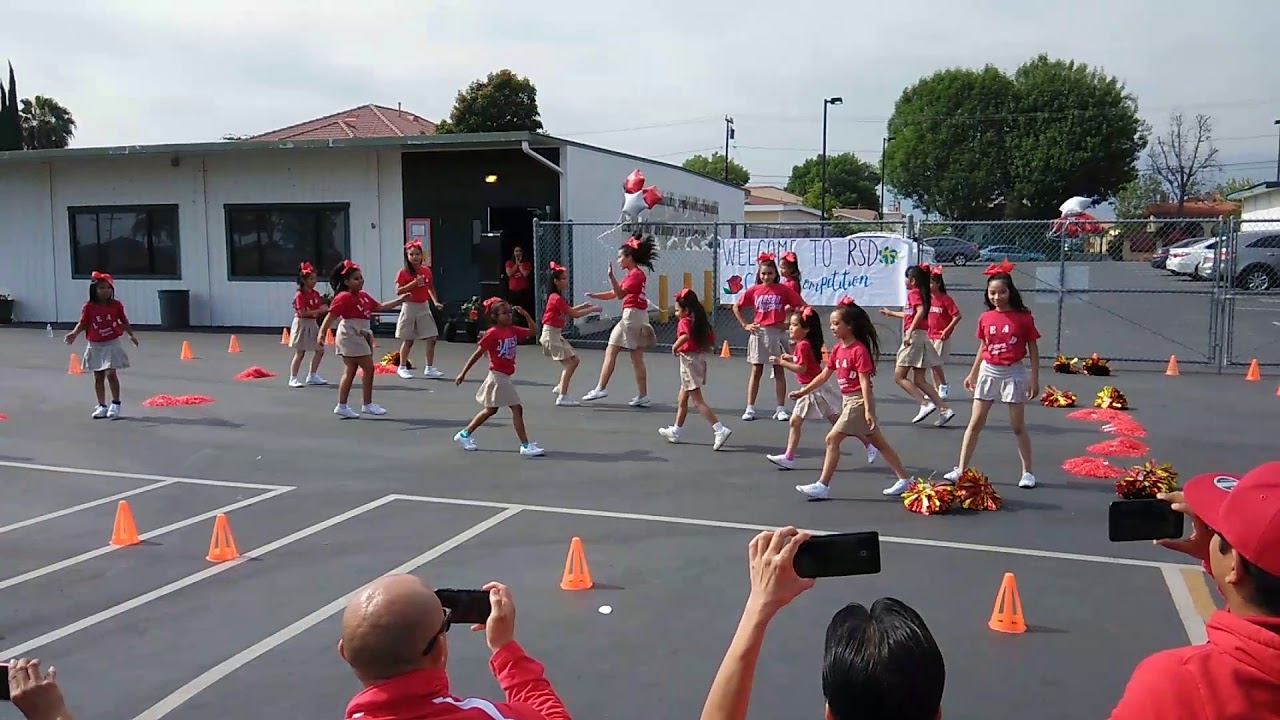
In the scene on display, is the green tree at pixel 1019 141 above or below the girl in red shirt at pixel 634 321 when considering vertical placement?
above

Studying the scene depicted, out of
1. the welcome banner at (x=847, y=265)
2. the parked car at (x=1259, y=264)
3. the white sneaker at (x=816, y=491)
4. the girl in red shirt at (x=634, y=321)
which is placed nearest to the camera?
the white sneaker at (x=816, y=491)

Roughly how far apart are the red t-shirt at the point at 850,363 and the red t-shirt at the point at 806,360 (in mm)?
709

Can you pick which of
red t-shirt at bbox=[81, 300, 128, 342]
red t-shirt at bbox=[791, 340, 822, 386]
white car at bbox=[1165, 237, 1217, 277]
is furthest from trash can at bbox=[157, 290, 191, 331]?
white car at bbox=[1165, 237, 1217, 277]

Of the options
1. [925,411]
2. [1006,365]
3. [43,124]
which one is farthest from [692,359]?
[43,124]

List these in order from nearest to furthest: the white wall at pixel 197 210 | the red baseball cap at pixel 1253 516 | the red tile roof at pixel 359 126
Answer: the red baseball cap at pixel 1253 516 → the white wall at pixel 197 210 → the red tile roof at pixel 359 126

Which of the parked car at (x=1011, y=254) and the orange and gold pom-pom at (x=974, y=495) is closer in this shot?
the orange and gold pom-pom at (x=974, y=495)

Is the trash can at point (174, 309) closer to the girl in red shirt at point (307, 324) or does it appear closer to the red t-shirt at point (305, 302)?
the girl in red shirt at point (307, 324)

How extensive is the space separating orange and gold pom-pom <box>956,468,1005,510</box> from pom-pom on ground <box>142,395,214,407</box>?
9.49 m

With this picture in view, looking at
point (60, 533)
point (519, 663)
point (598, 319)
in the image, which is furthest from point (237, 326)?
point (519, 663)

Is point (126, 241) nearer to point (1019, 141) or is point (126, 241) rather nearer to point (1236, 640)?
point (1236, 640)

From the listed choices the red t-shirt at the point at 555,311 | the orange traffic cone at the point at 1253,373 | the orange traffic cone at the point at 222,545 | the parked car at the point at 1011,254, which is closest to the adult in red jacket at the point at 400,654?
the orange traffic cone at the point at 222,545

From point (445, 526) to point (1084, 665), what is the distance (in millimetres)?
4363

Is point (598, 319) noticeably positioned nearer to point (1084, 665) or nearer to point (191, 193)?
point (191, 193)

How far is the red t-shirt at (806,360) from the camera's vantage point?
891 centimetres
